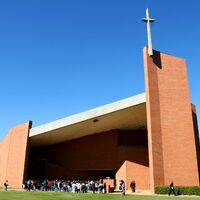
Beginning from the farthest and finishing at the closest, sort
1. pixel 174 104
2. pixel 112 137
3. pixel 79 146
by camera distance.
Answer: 1. pixel 79 146
2. pixel 112 137
3. pixel 174 104

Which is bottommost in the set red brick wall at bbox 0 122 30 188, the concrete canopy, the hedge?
the hedge

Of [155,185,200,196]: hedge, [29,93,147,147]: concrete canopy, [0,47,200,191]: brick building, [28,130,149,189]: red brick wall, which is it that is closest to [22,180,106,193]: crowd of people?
[0,47,200,191]: brick building

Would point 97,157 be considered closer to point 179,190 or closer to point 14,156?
point 14,156

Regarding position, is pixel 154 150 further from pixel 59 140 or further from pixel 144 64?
pixel 59 140

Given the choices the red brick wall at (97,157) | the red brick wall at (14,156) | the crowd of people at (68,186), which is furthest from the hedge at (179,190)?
the red brick wall at (14,156)

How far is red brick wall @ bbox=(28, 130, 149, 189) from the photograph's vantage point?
94.5ft

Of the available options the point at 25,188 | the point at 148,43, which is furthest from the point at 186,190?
the point at 25,188

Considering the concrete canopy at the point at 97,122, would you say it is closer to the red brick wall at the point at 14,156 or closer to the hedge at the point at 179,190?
the red brick wall at the point at 14,156

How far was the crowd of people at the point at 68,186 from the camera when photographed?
24859 mm

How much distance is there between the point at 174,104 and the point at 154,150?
4194mm

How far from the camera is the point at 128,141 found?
31422 mm

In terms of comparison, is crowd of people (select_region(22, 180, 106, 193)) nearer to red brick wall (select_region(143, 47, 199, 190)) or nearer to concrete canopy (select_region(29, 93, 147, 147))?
concrete canopy (select_region(29, 93, 147, 147))

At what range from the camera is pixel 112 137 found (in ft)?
104

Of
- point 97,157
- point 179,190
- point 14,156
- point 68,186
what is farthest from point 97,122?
point 179,190
